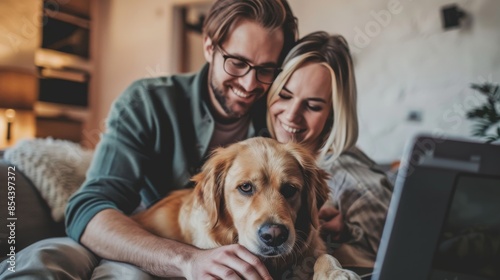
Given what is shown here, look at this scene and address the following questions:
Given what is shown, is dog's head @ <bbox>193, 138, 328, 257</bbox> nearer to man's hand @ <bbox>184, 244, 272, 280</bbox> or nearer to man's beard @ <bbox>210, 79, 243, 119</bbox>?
man's hand @ <bbox>184, 244, 272, 280</bbox>

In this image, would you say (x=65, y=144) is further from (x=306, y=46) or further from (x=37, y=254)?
(x=306, y=46)

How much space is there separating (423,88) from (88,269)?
1255 millimetres

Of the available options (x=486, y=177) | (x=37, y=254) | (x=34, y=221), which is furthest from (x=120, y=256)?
(x=486, y=177)

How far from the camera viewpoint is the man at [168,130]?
1073 mm

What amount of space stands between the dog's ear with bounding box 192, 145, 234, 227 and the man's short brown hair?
0.37 m

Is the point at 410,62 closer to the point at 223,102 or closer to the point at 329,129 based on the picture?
the point at 329,129

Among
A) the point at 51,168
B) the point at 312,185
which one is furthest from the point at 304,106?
the point at 51,168

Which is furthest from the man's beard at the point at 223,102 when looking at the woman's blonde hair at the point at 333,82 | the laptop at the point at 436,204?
the laptop at the point at 436,204

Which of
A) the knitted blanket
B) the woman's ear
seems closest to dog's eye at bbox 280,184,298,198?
the woman's ear

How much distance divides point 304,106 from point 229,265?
537mm

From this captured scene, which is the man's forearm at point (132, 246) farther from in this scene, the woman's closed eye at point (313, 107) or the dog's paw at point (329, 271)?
the woman's closed eye at point (313, 107)

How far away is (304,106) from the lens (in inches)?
48.9

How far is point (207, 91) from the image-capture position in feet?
4.35

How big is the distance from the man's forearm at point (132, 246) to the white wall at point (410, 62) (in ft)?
2.47
